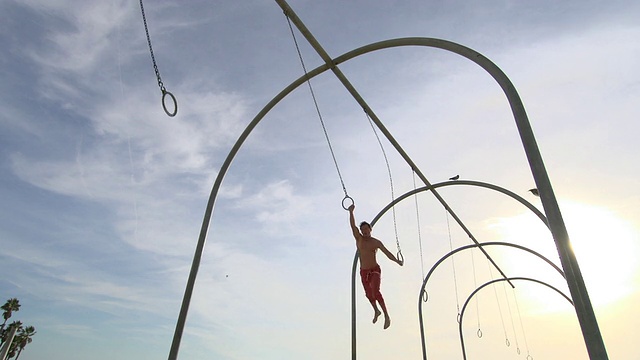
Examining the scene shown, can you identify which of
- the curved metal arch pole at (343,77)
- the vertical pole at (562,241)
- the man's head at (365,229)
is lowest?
the vertical pole at (562,241)

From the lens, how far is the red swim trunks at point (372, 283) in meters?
8.74

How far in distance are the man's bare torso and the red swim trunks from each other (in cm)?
13

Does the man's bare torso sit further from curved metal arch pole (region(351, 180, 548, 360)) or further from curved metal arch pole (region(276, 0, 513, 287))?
curved metal arch pole (region(351, 180, 548, 360))

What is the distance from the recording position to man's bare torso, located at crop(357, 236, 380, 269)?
8.92 metres

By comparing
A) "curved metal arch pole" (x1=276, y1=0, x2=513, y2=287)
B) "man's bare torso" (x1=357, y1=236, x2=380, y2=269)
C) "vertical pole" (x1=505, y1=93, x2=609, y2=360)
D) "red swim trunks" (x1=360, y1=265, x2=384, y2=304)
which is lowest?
"vertical pole" (x1=505, y1=93, x2=609, y2=360)

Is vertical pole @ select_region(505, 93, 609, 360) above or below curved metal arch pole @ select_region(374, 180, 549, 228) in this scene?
below

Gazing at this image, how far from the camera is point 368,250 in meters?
8.93

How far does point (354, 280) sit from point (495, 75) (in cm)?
908

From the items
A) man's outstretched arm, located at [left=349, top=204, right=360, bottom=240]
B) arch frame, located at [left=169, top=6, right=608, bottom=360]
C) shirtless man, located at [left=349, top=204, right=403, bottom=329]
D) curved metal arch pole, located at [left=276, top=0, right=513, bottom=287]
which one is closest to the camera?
arch frame, located at [left=169, top=6, right=608, bottom=360]

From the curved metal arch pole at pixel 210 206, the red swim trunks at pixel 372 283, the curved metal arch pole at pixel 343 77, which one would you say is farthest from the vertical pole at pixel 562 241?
the red swim trunks at pixel 372 283

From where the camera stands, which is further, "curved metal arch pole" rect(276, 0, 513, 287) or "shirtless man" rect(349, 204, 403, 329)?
"shirtless man" rect(349, 204, 403, 329)

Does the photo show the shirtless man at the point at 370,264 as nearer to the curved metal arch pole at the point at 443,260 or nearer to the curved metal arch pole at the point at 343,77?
the curved metal arch pole at the point at 343,77

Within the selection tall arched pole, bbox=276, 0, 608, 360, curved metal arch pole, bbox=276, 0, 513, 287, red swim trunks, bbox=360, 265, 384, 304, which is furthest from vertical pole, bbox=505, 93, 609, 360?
red swim trunks, bbox=360, 265, 384, 304

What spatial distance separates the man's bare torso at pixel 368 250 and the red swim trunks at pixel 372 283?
0.13 metres
